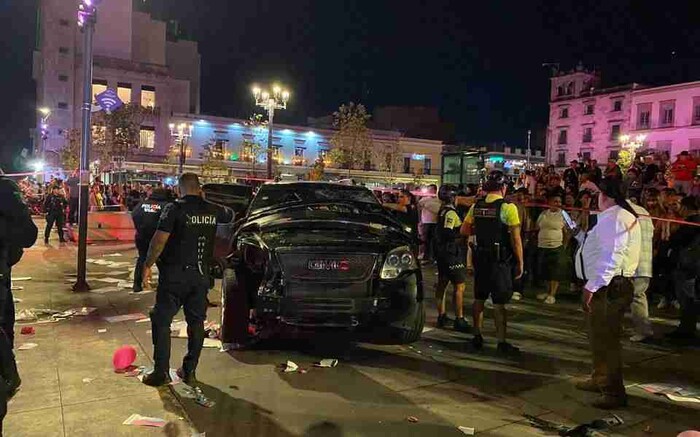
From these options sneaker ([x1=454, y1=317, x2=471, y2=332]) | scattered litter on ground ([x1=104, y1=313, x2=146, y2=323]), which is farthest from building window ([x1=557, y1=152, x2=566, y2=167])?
scattered litter on ground ([x1=104, y1=313, x2=146, y2=323])

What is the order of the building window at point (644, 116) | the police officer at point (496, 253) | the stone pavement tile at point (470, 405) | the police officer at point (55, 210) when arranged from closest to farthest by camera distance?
the stone pavement tile at point (470, 405) < the police officer at point (496, 253) < the police officer at point (55, 210) < the building window at point (644, 116)

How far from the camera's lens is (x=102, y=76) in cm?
4666

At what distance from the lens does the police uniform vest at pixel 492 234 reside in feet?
19.9

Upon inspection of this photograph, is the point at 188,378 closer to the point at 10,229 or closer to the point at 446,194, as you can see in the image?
the point at 10,229

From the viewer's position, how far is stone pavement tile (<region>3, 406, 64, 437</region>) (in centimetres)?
→ 396

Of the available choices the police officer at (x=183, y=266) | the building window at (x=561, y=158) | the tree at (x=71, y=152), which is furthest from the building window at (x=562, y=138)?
the police officer at (x=183, y=266)

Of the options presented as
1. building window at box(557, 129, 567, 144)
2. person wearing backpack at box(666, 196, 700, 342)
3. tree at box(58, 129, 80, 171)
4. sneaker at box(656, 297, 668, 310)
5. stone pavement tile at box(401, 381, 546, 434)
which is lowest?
stone pavement tile at box(401, 381, 546, 434)

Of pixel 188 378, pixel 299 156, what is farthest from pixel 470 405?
pixel 299 156

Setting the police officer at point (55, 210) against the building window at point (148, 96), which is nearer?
the police officer at point (55, 210)

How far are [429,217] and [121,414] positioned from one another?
8.78 meters

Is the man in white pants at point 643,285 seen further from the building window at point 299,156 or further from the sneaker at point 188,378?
the building window at point 299,156

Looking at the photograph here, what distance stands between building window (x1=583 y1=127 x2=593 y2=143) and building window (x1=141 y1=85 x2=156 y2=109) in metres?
41.7

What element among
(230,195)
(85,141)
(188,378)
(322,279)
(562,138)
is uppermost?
(562,138)

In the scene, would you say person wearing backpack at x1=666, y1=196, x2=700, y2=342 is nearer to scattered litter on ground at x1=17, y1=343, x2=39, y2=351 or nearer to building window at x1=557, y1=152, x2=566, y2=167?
scattered litter on ground at x1=17, y1=343, x2=39, y2=351
